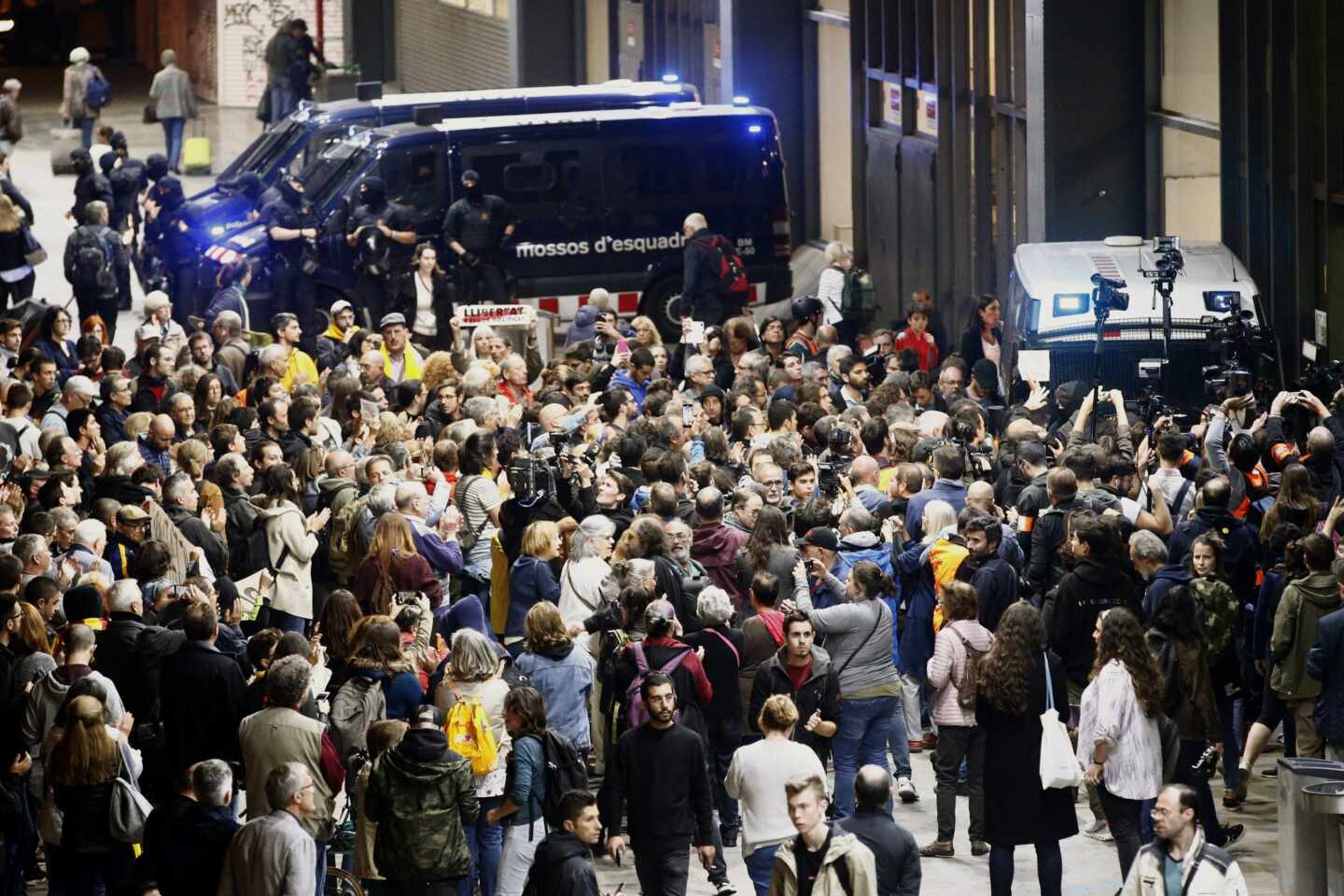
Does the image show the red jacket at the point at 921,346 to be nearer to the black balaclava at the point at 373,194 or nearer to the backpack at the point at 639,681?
the black balaclava at the point at 373,194

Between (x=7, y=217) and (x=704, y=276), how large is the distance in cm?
748

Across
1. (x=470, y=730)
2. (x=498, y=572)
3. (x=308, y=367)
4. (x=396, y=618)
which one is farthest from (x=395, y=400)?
(x=470, y=730)

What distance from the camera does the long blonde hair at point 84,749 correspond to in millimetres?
10641

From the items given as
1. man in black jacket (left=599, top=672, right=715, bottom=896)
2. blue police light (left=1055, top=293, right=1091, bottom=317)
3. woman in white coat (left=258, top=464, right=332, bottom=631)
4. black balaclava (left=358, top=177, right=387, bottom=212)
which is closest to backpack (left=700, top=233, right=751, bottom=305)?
black balaclava (left=358, top=177, right=387, bottom=212)

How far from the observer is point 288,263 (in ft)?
78.7

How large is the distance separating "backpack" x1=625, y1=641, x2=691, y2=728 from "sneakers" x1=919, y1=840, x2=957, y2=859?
175 cm

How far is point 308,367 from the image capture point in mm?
19562

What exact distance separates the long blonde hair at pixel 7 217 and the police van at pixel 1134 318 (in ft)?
38.1

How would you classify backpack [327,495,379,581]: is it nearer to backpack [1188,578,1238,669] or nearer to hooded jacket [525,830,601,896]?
hooded jacket [525,830,601,896]

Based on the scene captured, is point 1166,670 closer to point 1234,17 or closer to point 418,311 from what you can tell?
point 1234,17

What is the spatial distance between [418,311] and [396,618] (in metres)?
11.7

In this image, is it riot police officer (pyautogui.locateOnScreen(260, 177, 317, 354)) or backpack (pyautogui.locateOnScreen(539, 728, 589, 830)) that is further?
riot police officer (pyautogui.locateOnScreen(260, 177, 317, 354))

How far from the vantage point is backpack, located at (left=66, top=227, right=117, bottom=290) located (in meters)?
24.1

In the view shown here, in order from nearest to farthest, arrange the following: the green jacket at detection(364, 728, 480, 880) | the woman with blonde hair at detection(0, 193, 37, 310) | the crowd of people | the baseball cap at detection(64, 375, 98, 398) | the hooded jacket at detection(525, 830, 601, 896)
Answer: the hooded jacket at detection(525, 830, 601, 896), the green jacket at detection(364, 728, 480, 880), the crowd of people, the baseball cap at detection(64, 375, 98, 398), the woman with blonde hair at detection(0, 193, 37, 310)
